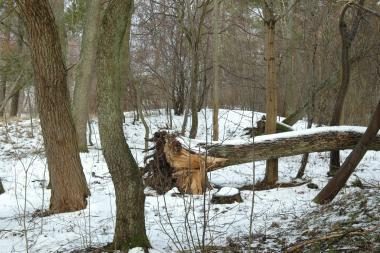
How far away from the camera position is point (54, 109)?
20.9 feet

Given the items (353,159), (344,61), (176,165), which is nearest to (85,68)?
(176,165)

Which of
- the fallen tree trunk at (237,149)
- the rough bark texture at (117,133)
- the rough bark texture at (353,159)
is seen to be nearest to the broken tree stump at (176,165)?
the fallen tree trunk at (237,149)

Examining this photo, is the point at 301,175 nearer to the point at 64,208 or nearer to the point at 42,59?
the point at 64,208

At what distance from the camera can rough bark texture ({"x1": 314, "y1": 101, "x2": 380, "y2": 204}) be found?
5.75 metres

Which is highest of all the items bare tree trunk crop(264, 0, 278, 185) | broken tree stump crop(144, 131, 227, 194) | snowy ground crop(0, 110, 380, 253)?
bare tree trunk crop(264, 0, 278, 185)

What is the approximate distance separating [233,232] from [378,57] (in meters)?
5.85

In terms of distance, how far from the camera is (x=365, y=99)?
12.1 metres

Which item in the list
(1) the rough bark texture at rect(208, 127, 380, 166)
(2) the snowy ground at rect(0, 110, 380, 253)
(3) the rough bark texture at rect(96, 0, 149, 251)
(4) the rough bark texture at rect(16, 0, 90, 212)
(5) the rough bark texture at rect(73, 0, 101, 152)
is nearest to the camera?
(3) the rough bark texture at rect(96, 0, 149, 251)

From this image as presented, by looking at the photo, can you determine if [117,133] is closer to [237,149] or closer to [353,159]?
[353,159]

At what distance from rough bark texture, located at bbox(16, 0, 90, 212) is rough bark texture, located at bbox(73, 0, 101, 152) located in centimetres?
467

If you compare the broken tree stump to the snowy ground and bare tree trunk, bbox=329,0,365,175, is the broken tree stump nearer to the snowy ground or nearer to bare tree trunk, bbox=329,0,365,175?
the snowy ground

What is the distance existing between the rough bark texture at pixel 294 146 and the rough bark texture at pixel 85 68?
5.16 meters

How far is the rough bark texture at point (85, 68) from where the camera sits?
11047mm

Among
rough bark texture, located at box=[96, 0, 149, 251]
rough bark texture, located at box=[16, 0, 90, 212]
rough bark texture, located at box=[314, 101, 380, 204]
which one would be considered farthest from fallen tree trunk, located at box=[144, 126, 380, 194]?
rough bark texture, located at box=[96, 0, 149, 251]
